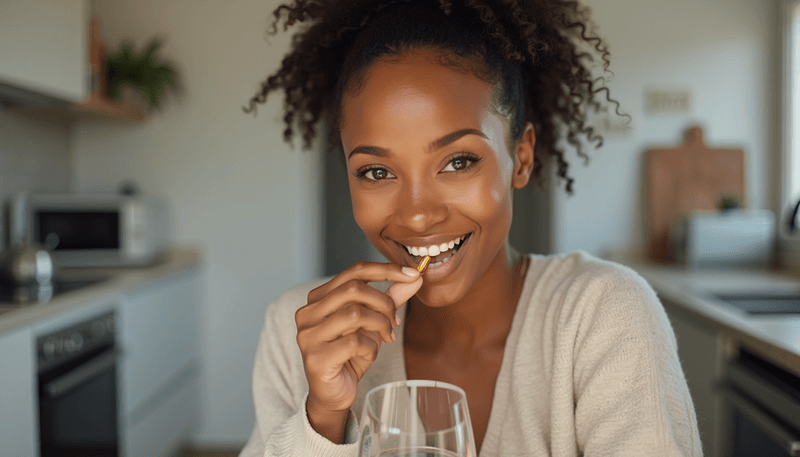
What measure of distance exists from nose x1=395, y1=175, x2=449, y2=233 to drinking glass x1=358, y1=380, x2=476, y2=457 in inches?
14.1

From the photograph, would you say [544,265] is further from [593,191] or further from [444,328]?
[593,191]

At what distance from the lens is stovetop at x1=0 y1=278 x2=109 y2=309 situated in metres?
1.75

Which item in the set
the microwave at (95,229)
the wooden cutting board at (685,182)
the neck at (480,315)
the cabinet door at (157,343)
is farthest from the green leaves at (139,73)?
the wooden cutting board at (685,182)

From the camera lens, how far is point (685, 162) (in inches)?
114

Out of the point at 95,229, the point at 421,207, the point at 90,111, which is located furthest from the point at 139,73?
the point at 421,207

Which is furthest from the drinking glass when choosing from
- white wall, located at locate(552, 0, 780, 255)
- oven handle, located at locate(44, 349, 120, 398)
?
white wall, located at locate(552, 0, 780, 255)

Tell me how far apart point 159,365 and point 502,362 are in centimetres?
201

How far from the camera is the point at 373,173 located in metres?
0.85

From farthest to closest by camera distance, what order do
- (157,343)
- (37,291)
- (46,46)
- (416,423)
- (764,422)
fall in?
1. (157,343)
2. (46,46)
3. (37,291)
4. (764,422)
5. (416,423)

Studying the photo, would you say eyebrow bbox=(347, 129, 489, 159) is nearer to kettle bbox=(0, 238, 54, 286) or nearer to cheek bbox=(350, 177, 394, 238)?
cheek bbox=(350, 177, 394, 238)

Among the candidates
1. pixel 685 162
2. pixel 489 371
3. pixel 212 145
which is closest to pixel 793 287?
pixel 685 162

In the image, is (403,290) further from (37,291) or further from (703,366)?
(37,291)

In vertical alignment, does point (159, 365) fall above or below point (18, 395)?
below

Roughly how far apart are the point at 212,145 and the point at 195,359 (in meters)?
1.13
